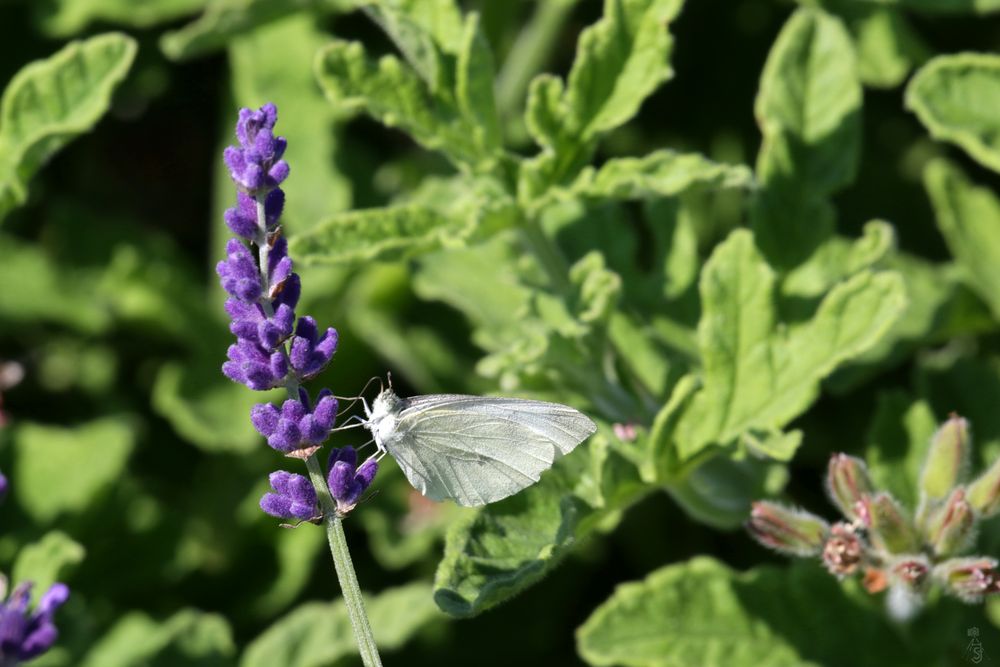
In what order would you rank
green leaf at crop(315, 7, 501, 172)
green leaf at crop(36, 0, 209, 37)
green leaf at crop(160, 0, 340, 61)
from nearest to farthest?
green leaf at crop(315, 7, 501, 172), green leaf at crop(160, 0, 340, 61), green leaf at crop(36, 0, 209, 37)

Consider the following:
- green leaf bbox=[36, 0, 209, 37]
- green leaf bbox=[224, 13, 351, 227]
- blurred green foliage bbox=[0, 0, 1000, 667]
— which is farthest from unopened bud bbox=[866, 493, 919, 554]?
green leaf bbox=[36, 0, 209, 37]

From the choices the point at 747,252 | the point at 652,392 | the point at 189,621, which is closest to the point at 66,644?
the point at 189,621

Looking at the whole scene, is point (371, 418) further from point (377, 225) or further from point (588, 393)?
point (588, 393)

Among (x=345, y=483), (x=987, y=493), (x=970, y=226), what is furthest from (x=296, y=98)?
(x=987, y=493)

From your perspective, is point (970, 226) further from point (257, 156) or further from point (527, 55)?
point (257, 156)

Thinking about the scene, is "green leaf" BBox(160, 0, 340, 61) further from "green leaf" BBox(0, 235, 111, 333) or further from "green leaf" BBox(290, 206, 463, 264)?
"green leaf" BBox(0, 235, 111, 333)

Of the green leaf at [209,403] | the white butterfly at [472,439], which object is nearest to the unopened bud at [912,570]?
the white butterfly at [472,439]
